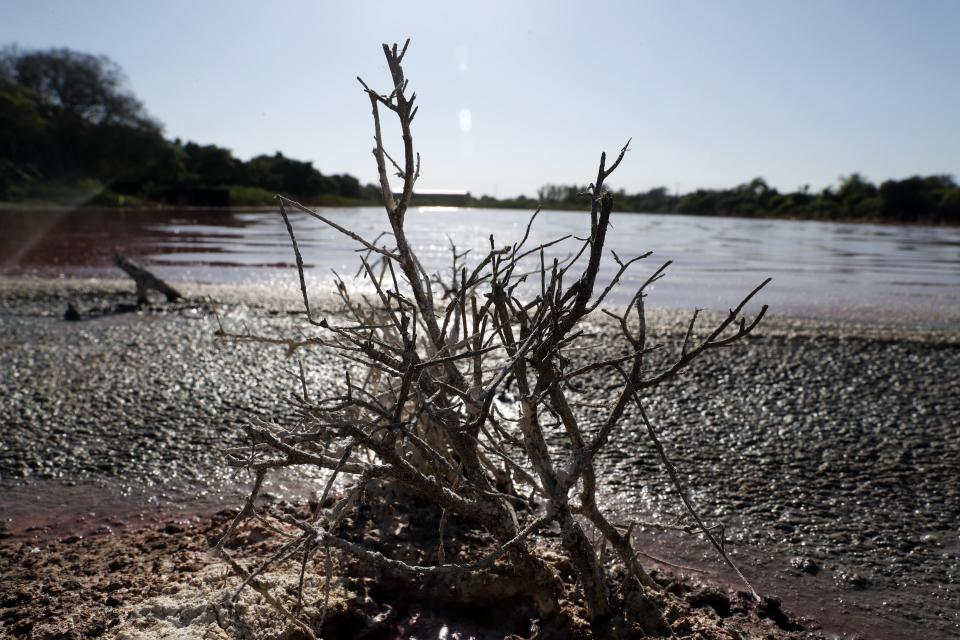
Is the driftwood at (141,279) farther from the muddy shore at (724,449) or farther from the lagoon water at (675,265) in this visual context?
the lagoon water at (675,265)

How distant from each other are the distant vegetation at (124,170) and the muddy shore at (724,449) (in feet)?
112

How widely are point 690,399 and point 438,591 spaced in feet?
8.95

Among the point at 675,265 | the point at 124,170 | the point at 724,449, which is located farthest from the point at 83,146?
the point at 724,449

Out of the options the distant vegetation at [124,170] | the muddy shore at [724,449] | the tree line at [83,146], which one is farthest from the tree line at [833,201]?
the muddy shore at [724,449]

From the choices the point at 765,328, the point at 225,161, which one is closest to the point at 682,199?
the point at 225,161

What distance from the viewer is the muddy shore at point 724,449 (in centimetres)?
250

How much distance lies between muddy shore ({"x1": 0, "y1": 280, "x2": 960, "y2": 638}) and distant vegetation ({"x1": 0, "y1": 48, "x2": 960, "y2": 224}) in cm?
3421

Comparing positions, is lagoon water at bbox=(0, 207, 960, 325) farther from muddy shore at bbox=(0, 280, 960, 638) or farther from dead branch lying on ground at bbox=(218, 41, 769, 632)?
dead branch lying on ground at bbox=(218, 41, 769, 632)

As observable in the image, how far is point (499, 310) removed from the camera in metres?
1.85

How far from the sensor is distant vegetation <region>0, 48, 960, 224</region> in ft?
137

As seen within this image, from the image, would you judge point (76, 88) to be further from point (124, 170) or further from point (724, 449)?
point (724, 449)

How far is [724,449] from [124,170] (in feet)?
171

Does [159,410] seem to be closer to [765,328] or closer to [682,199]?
[765,328]

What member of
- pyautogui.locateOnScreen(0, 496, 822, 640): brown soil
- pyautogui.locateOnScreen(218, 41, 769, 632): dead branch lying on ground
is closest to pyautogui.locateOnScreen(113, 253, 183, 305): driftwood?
pyautogui.locateOnScreen(0, 496, 822, 640): brown soil
